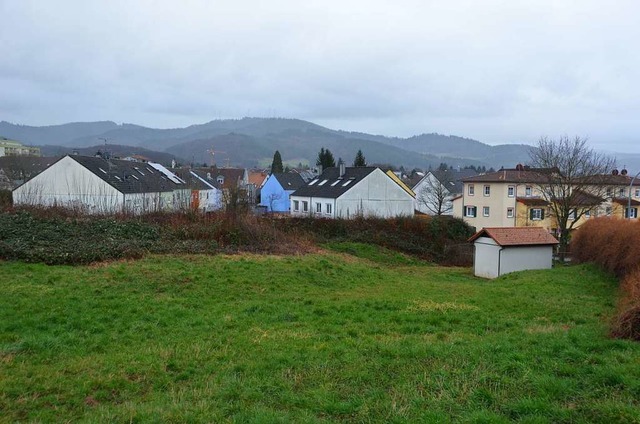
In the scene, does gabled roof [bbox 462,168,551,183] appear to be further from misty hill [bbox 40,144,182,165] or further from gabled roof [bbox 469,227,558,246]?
misty hill [bbox 40,144,182,165]

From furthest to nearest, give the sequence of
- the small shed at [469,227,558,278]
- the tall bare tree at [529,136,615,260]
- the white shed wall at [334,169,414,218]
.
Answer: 1. the white shed wall at [334,169,414,218]
2. the tall bare tree at [529,136,615,260]
3. the small shed at [469,227,558,278]

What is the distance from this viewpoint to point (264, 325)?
1061 cm

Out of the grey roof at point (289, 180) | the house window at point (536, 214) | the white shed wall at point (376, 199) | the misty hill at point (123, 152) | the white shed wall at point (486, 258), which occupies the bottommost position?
the white shed wall at point (486, 258)

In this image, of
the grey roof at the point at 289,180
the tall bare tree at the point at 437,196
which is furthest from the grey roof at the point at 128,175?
the tall bare tree at the point at 437,196

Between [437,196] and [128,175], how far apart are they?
1437 inches

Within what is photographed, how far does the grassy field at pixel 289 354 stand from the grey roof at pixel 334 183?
115 ft

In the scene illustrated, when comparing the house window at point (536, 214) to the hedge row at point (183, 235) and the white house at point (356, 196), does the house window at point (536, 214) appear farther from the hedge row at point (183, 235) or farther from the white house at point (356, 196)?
the hedge row at point (183, 235)

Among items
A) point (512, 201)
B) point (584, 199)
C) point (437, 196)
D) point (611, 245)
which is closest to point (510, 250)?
point (611, 245)

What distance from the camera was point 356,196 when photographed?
50188 millimetres

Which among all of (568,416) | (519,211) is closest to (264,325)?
(568,416)

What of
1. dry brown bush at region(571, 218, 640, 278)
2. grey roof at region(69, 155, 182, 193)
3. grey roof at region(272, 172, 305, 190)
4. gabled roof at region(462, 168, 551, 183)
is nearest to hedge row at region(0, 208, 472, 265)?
dry brown bush at region(571, 218, 640, 278)

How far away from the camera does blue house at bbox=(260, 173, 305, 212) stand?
224ft

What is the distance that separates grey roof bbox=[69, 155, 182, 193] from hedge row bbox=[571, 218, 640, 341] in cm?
3635

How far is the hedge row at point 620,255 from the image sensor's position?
28.4 feet
